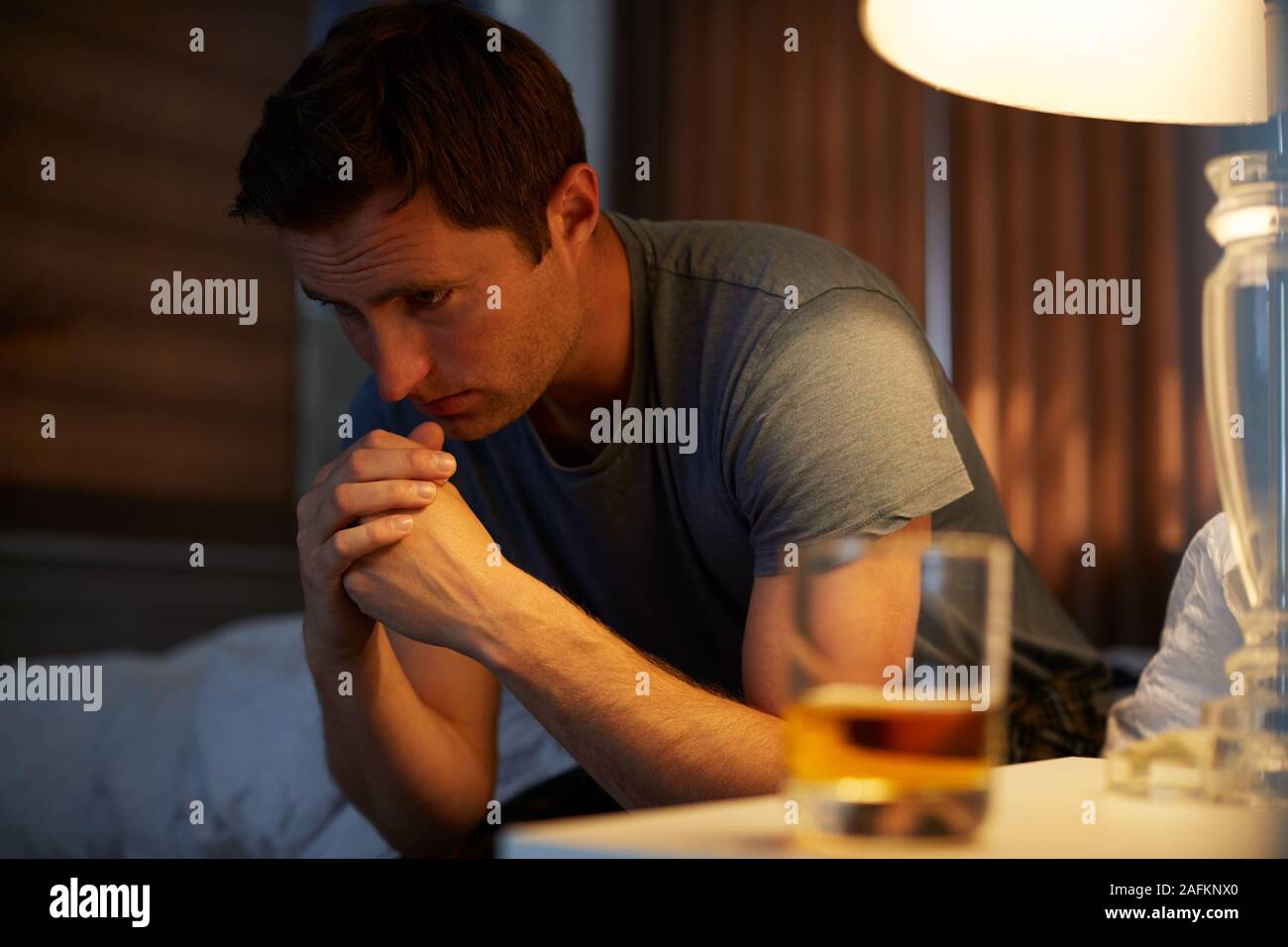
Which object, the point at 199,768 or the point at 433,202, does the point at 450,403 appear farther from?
the point at 199,768

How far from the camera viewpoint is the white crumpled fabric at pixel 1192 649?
105cm

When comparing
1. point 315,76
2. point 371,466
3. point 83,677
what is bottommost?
point 83,677

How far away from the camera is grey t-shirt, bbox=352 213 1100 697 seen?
94 cm

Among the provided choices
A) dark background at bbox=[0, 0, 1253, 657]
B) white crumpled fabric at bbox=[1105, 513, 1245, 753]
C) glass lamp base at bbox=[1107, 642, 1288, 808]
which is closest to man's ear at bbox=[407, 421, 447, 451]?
glass lamp base at bbox=[1107, 642, 1288, 808]

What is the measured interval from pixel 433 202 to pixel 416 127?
0.20ft

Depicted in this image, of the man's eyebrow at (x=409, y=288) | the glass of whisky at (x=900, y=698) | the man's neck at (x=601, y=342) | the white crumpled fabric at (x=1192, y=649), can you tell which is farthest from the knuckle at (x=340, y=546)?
the white crumpled fabric at (x=1192, y=649)

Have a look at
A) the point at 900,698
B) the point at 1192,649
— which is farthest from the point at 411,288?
the point at 1192,649

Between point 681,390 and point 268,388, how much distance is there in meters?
1.70

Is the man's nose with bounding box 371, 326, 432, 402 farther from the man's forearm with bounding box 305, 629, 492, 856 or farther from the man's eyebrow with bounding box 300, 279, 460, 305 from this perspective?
the man's forearm with bounding box 305, 629, 492, 856

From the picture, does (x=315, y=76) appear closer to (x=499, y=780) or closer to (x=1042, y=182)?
(x=499, y=780)

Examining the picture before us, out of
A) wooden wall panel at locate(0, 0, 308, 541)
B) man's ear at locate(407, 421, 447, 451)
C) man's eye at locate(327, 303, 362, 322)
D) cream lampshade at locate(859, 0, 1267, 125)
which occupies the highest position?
wooden wall panel at locate(0, 0, 308, 541)

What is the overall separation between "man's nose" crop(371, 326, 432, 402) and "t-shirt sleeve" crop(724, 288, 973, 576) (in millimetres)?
264

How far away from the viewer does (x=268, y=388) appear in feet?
8.39
